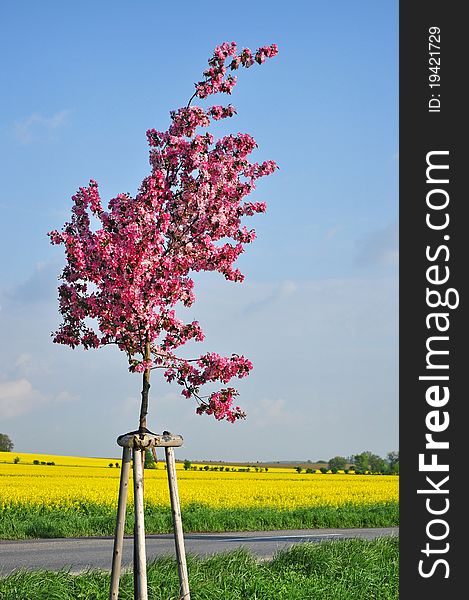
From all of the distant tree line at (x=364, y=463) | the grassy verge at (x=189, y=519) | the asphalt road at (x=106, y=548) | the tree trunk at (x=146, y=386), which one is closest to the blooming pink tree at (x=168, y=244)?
the tree trunk at (x=146, y=386)

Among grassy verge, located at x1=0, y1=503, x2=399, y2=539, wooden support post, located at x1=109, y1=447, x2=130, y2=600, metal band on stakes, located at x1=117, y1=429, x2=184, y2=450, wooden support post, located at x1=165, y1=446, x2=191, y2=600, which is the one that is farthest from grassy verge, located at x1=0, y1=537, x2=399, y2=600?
grassy verge, located at x1=0, y1=503, x2=399, y2=539

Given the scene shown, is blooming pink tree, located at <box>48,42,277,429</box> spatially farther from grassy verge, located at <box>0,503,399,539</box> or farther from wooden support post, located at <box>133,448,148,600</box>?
grassy verge, located at <box>0,503,399,539</box>

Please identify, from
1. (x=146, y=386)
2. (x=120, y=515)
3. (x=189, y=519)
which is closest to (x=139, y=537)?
(x=120, y=515)

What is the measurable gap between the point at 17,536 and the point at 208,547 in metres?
5.03

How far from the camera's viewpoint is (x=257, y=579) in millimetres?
10789

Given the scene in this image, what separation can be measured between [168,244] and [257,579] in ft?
15.0

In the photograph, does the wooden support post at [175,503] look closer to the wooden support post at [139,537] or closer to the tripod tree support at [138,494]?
the tripod tree support at [138,494]

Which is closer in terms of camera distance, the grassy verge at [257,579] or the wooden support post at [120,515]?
the wooden support post at [120,515]

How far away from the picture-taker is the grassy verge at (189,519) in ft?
70.1

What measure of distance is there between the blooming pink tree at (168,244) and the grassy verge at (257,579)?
2.76m

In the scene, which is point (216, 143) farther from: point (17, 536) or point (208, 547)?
point (17, 536)

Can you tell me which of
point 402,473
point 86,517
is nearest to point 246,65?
point 402,473

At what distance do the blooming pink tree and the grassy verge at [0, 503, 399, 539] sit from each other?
13.8 metres

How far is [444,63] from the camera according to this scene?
8203 mm
